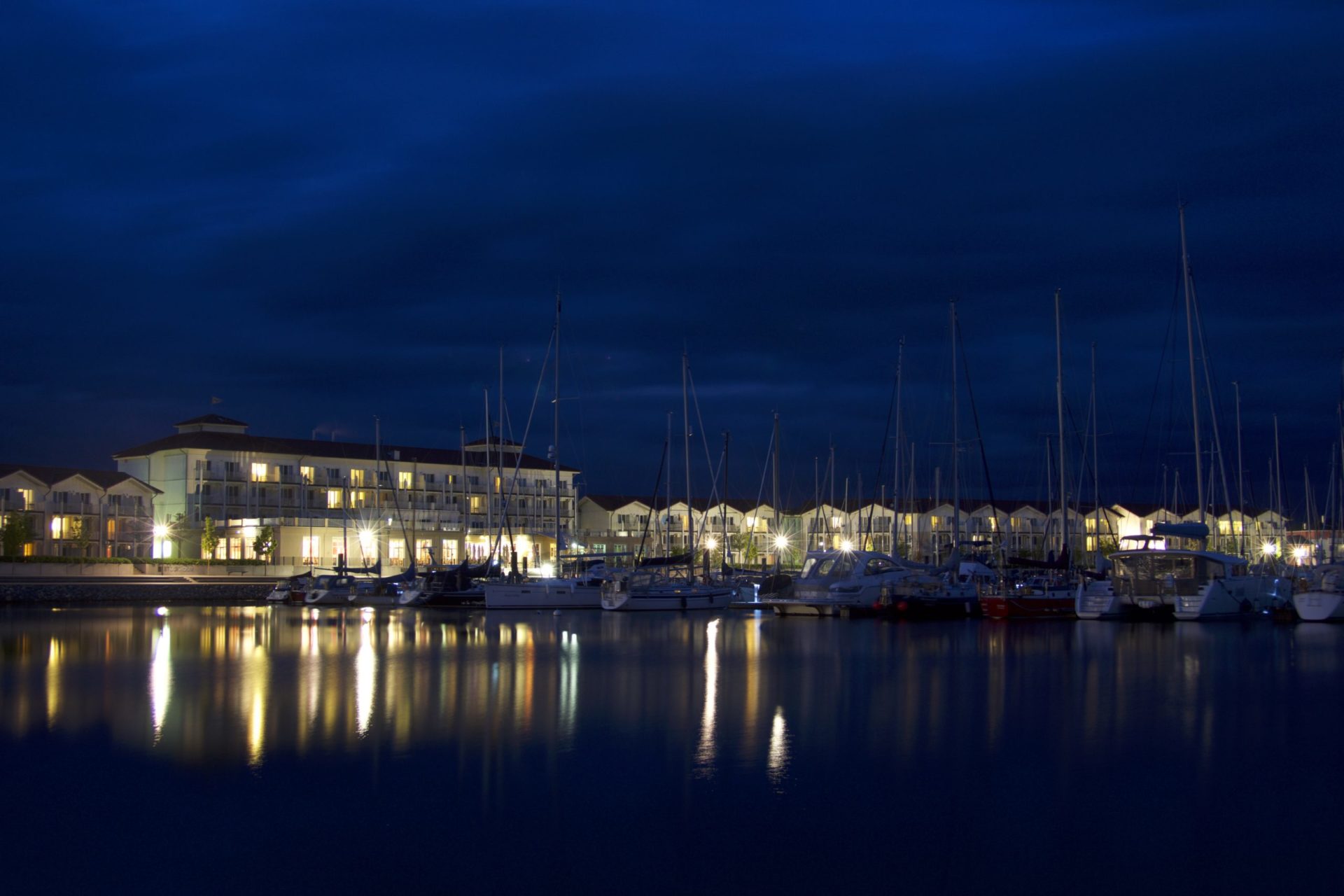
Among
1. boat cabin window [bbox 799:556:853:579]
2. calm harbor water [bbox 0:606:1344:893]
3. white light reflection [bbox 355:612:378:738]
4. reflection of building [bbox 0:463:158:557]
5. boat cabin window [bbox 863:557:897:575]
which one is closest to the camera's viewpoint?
calm harbor water [bbox 0:606:1344:893]

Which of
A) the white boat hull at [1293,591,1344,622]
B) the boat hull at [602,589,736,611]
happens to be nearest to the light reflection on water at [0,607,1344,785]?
the white boat hull at [1293,591,1344,622]

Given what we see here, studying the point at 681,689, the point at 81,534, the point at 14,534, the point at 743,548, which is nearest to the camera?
the point at 681,689

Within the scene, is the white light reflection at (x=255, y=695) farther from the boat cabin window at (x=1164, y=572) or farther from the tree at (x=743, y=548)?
the tree at (x=743, y=548)

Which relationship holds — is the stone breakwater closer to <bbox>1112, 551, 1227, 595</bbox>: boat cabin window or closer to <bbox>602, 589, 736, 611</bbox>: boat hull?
<bbox>602, 589, 736, 611</bbox>: boat hull

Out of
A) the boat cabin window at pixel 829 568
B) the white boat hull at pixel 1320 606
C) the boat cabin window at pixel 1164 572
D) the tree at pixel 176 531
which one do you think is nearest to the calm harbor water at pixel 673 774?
the boat cabin window at pixel 1164 572

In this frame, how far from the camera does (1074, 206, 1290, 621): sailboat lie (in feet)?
164

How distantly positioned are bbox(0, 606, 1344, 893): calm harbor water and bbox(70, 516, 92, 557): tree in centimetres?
6867

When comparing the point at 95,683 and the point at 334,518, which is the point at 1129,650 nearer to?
the point at 95,683

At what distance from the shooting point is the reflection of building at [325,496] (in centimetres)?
10381

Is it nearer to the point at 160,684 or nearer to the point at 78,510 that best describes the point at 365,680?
the point at 160,684

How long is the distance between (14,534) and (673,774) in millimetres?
82096

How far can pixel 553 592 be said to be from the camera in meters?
63.7

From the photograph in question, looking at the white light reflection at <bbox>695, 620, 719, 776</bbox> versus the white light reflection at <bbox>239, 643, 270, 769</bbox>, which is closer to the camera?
the white light reflection at <bbox>695, 620, 719, 776</bbox>

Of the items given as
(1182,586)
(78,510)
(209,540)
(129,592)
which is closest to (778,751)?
(1182,586)
